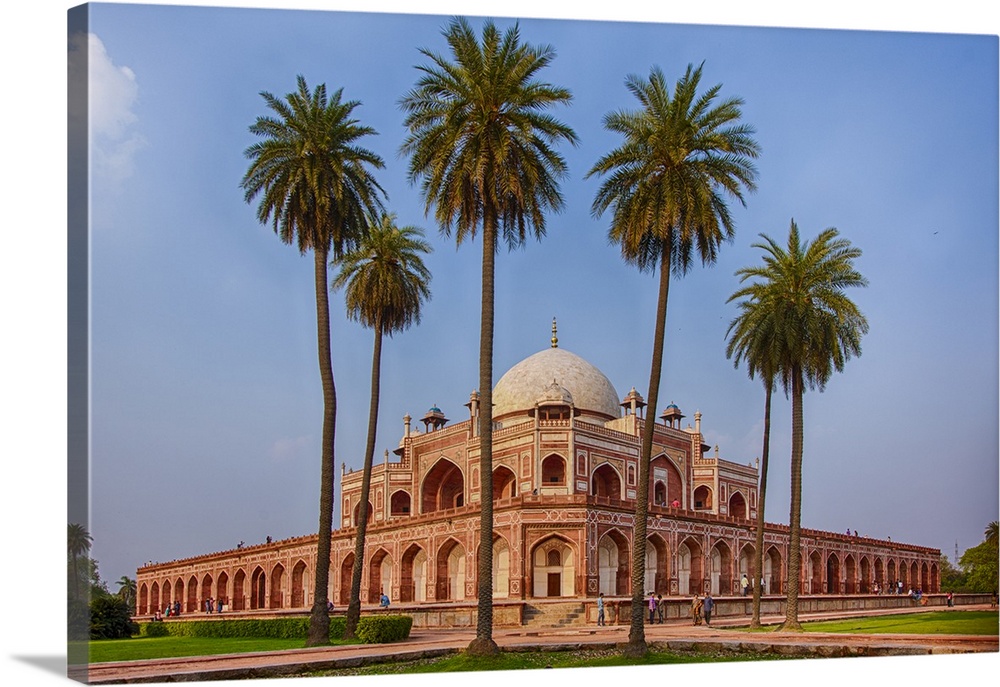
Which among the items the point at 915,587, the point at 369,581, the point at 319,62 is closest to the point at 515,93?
Answer: the point at 319,62

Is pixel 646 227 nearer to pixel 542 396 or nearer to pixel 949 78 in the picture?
pixel 949 78

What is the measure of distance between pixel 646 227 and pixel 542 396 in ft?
73.1

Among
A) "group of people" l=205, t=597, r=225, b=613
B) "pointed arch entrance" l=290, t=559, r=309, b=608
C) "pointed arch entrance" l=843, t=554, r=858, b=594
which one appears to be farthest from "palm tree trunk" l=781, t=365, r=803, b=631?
"group of people" l=205, t=597, r=225, b=613

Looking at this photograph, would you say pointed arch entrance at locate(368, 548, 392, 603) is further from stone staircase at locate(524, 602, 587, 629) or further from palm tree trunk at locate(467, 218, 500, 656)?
palm tree trunk at locate(467, 218, 500, 656)

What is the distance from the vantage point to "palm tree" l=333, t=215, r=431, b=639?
27.9 m

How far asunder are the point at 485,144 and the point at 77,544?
428 inches

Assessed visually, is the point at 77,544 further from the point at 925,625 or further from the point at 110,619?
the point at 925,625

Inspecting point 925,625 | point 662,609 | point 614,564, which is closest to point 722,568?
point 614,564

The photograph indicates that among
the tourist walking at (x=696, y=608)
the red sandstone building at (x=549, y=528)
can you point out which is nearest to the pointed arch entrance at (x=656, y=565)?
the red sandstone building at (x=549, y=528)

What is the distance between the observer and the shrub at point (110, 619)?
67.8ft

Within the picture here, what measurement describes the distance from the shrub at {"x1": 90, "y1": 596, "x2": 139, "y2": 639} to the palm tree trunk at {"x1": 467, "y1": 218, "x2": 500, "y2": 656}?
7.06 m

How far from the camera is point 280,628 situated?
25953 mm

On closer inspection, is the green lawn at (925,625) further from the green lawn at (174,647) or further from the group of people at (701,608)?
the green lawn at (174,647)

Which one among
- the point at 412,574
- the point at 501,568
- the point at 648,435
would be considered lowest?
the point at 412,574
